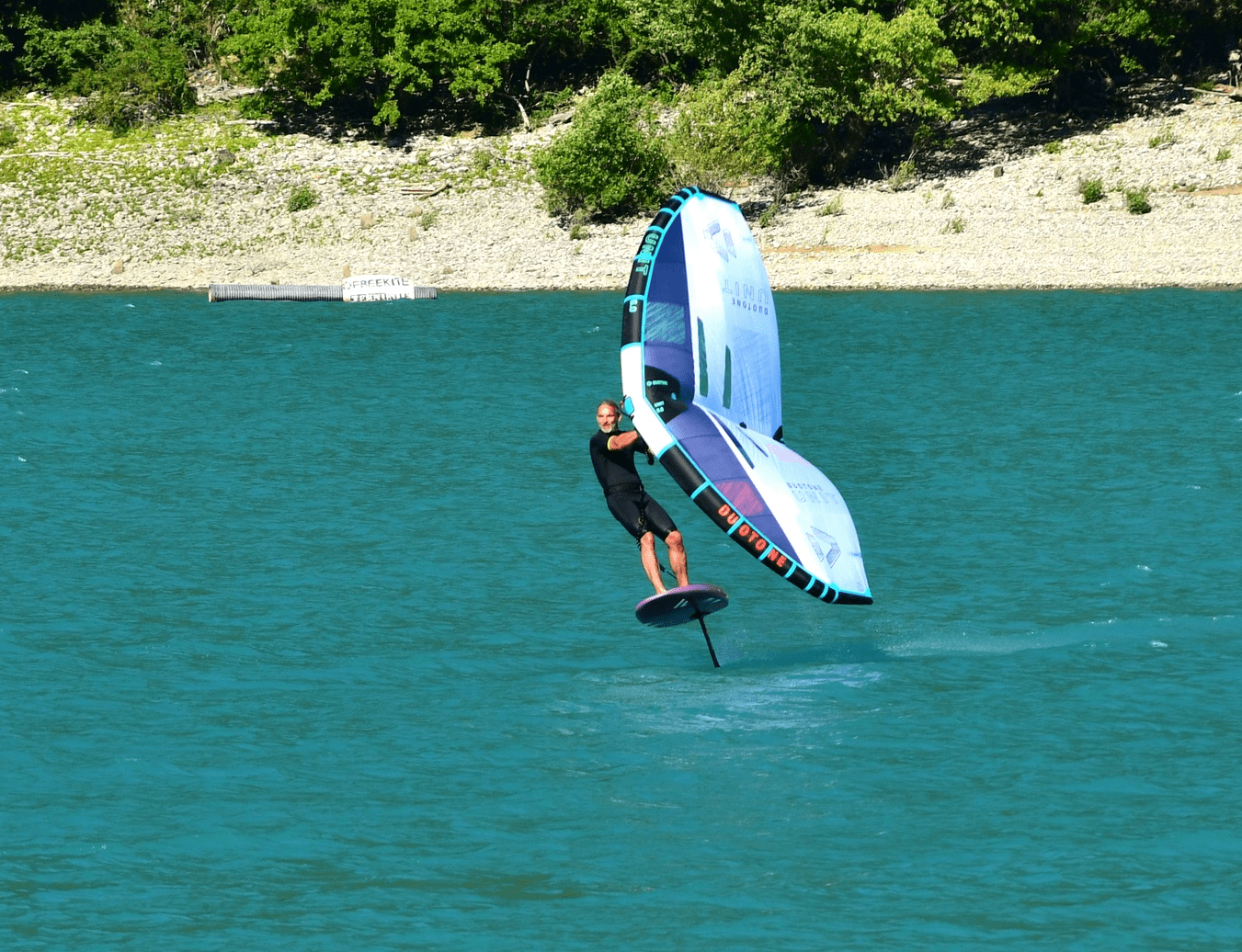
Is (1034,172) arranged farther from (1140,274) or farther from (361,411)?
(361,411)

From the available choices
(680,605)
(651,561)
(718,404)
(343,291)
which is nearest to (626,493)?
(651,561)

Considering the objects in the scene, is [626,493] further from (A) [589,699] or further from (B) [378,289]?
(B) [378,289]

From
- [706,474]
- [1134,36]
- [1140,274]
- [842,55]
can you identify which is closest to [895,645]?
[706,474]

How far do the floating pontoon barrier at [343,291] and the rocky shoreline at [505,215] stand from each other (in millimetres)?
2608

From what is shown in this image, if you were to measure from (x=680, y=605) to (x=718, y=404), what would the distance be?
10.4 ft

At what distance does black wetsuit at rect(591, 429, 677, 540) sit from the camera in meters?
20.6

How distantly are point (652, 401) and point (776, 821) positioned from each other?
17.2 feet

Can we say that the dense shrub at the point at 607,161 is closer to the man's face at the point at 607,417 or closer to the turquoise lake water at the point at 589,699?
the turquoise lake water at the point at 589,699

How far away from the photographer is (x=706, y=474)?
18.8 meters

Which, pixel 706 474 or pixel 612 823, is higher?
pixel 706 474

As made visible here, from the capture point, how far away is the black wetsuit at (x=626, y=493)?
2058 centimetres

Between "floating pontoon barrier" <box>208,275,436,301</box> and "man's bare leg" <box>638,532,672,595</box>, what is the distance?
51.4m

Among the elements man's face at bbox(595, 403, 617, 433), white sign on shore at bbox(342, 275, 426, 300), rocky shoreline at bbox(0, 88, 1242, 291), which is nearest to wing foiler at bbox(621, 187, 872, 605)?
man's face at bbox(595, 403, 617, 433)

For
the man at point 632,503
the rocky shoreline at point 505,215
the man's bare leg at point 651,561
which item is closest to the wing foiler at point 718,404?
the man at point 632,503
